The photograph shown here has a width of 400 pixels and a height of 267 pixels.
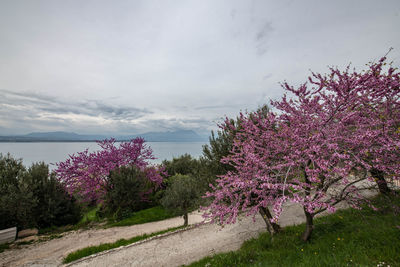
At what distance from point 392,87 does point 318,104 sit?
166cm

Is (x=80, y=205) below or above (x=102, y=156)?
below

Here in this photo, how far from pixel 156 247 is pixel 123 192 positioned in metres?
7.89

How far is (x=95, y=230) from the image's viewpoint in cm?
1175

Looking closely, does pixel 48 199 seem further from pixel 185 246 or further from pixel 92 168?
pixel 185 246

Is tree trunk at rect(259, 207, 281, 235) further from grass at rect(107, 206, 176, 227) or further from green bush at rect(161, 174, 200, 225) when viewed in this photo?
grass at rect(107, 206, 176, 227)

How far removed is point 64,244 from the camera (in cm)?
975

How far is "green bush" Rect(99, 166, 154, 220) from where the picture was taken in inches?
571

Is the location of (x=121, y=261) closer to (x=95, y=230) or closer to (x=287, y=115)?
(x=95, y=230)

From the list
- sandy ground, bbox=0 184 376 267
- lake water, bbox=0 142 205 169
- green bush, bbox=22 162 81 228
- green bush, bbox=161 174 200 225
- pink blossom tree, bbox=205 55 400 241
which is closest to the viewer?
pink blossom tree, bbox=205 55 400 241

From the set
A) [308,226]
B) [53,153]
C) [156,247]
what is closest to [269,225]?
[308,226]

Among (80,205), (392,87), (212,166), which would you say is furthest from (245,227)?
(80,205)

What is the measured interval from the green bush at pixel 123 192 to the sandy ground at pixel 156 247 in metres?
3.73

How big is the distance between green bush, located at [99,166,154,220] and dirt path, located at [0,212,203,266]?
2.74m

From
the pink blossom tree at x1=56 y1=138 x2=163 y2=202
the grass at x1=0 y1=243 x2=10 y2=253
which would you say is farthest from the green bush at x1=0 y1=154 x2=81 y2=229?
the grass at x1=0 y1=243 x2=10 y2=253
